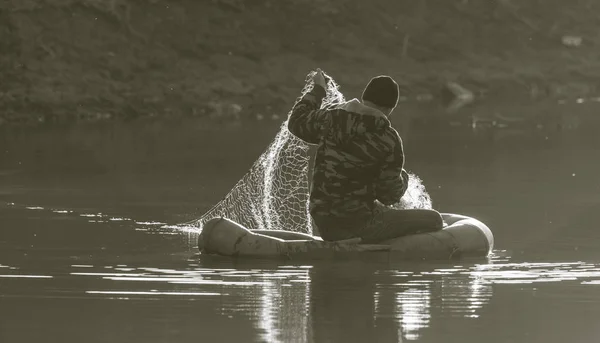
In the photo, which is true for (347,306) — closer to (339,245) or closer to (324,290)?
(324,290)

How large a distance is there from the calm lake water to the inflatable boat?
16cm

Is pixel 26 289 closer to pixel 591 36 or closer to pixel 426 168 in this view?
pixel 426 168

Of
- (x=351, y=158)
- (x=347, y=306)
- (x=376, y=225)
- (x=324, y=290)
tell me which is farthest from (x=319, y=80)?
(x=347, y=306)

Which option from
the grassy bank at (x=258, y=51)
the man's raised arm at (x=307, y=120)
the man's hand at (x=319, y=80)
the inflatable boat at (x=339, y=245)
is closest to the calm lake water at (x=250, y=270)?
the inflatable boat at (x=339, y=245)

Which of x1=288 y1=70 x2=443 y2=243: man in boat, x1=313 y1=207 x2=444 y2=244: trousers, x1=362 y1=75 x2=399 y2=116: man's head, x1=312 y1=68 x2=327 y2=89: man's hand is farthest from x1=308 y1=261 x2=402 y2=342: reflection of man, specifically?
x1=312 y1=68 x2=327 y2=89: man's hand

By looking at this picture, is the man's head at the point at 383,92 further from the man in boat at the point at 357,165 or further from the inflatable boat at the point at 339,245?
the inflatable boat at the point at 339,245

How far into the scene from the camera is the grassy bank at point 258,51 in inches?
1953

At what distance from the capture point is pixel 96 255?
16688mm

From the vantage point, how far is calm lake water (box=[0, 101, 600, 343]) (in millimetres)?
12312

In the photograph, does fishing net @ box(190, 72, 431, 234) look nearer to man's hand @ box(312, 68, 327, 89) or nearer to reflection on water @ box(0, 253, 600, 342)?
man's hand @ box(312, 68, 327, 89)

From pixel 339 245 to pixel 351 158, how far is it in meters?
0.80

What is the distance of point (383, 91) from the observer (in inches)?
603

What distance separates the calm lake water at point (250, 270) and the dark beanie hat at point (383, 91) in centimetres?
148

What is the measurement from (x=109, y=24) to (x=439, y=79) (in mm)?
10980
